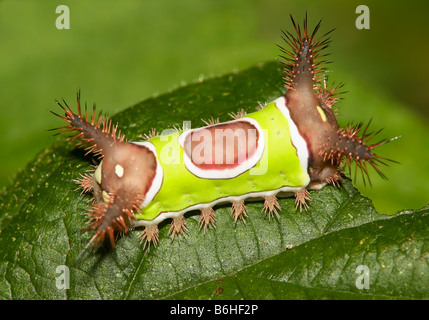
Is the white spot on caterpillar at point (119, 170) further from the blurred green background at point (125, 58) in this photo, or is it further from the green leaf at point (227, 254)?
the blurred green background at point (125, 58)

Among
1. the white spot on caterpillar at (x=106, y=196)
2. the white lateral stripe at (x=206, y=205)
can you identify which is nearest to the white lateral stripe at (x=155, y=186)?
the white lateral stripe at (x=206, y=205)

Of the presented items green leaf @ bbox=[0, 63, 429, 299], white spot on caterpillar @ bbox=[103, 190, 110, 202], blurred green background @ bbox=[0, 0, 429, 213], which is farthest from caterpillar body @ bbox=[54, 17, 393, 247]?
blurred green background @ bbox=[0, 0, 429, 213]

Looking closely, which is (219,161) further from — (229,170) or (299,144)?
(299,144)

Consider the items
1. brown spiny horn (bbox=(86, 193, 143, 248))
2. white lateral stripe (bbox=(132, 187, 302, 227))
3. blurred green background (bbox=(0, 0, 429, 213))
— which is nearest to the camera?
brown spiny horn (bbox=(86, 193, 143, 248))

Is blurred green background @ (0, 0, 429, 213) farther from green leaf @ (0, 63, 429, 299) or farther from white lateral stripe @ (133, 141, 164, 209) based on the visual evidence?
white lateral stripe @ (133, 141, 164, 209)

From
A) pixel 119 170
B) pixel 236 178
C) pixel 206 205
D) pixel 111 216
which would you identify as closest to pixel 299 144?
pixel 236 178

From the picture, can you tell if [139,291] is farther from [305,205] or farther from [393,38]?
[393,38]

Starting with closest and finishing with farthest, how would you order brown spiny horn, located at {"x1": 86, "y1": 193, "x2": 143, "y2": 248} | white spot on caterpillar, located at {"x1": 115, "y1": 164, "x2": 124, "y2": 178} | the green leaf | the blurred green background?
brown spiny horn, located at {"x1": 86, "y1": 193, "x2": 143, "y2": 248} → the green leaf → white spot on caterpillar, located at {"x1": 115, "y1": 164, "x2": 124, "y2": 178} → the blurred green background

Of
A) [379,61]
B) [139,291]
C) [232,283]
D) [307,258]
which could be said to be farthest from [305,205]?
[379,61]
